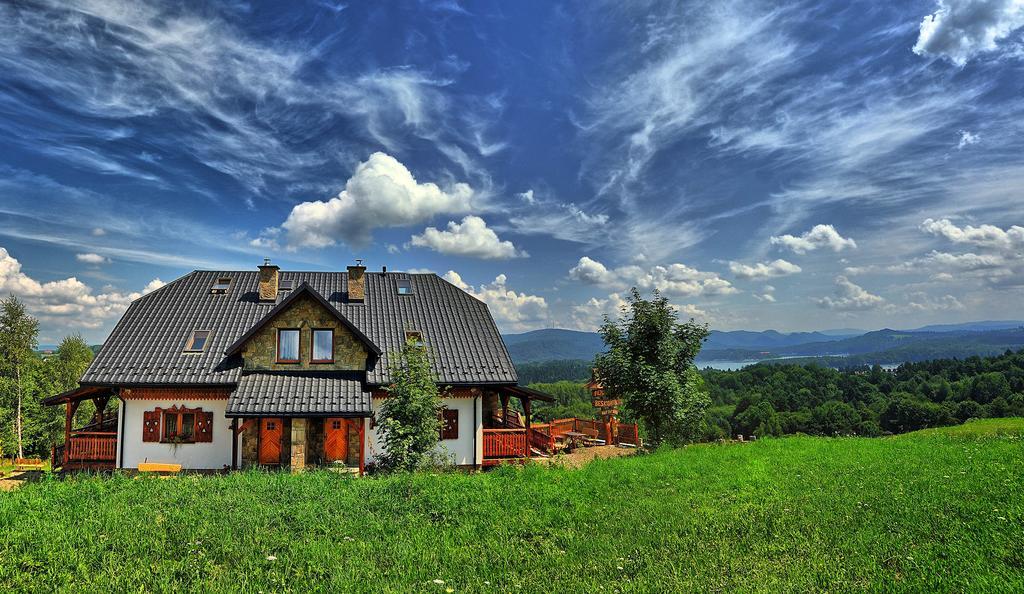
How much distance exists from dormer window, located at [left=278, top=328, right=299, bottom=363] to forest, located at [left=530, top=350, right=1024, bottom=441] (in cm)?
2909

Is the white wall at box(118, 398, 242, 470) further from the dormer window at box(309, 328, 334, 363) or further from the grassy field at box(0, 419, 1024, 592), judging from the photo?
the grassy field at box(0, 419, 1024, 592)

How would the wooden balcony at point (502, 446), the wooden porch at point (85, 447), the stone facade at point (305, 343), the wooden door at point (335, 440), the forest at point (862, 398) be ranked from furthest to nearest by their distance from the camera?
the forest at point (862, 398)
the wooden balcony at point (502, 446)
the stone facade at point (305, 343)
the wooden door at point (335, 440)
the wooden porch at point (85, 447)

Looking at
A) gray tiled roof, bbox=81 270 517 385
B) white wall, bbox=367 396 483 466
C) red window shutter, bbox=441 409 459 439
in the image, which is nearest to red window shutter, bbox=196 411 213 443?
gray tiled roof, bbox=81 270 517 385

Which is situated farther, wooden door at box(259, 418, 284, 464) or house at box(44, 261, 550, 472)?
wooden door at box(259, 418, 284, 464)

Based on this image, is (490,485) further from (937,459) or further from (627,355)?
(937,459)

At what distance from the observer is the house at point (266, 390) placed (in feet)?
60.3

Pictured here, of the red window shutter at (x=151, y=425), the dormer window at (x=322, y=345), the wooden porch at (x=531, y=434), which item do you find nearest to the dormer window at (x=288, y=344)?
the dormer window at (x=322, y=345)

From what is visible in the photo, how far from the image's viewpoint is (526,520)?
8.38m

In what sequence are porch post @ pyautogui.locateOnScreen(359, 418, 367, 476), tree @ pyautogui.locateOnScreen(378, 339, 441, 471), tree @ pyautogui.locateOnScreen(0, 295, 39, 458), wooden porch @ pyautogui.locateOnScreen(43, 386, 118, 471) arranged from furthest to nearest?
tree @ pyautogui.locateOnScreen(0, 295, 39, 458) < porch post @ pyautogui.locateOnScreen(359, 418, 367, 476) < wooden porch @ pyautogui.locateOnScreen(43, 386, 118, 471) < tree @ pyautogui.locateOnScreen(378, 339, 441, 471)

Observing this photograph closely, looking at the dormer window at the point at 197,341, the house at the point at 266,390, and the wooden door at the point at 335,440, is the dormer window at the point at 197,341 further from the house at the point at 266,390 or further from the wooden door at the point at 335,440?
the wooden door at the point at 335,440

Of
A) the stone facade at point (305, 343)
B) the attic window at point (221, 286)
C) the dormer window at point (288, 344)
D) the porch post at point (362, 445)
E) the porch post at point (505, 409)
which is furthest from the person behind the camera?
the attic window at point (221, 286)

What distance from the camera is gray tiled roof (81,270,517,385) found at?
62.6ft

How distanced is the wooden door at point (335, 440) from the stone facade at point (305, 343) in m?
2.11

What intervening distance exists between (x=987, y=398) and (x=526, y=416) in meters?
70.5
